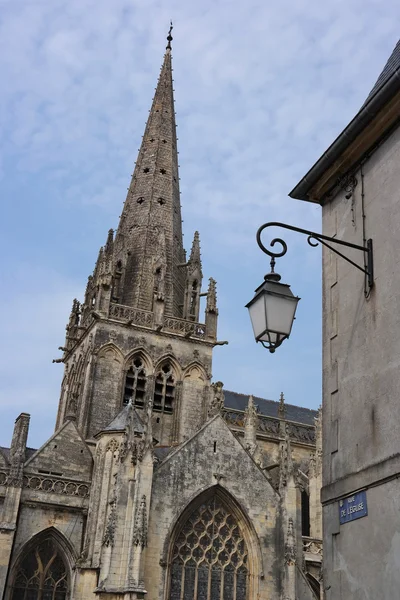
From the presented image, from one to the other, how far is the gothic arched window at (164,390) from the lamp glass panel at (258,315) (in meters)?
20.5

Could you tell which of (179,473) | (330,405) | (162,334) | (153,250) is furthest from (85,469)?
(330,405)

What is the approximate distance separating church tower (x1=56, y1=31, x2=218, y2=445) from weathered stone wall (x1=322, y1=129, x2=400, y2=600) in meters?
18.0

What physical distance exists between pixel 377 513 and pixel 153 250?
2414 cm

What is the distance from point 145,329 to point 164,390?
236cm

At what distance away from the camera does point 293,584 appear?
1945cm

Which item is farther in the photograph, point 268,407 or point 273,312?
point 268,407

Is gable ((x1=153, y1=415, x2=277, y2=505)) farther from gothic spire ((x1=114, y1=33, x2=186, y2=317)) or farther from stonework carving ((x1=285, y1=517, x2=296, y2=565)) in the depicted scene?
gothic spire ((x1=114, y1=33, x2=186, y2=317))

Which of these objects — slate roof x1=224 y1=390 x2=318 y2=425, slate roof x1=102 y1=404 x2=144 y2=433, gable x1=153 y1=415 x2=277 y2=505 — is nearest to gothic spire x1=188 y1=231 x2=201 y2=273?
slate roof x1=224 y1=390 x2=318 y2=425

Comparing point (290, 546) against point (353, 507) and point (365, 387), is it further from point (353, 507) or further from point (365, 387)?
point (365, 387)

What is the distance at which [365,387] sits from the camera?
21.5 feet

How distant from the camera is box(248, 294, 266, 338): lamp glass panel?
5883 mm

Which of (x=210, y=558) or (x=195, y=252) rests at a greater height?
(x=195, y=252)

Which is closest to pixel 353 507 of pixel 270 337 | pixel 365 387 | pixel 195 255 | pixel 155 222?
pixel 365 387

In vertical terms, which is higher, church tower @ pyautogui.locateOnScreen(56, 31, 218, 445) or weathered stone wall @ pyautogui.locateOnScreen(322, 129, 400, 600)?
church tower @ pyautogui.locateOnScreen(56, 31, 218, 445)
